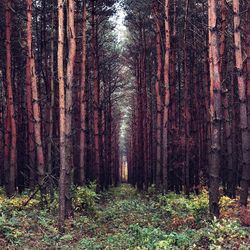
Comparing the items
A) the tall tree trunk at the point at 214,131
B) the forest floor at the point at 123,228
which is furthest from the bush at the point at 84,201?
the tall tree trunk at the point at 214,131

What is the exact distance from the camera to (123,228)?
9.96 meters

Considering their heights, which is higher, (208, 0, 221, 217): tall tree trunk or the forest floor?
(208, 0, 221, 217): tall tree trunk

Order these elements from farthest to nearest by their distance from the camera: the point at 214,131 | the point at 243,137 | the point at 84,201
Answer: the point at 84,201, the point at 243,137, the point at 214,131

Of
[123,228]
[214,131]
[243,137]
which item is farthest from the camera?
[243,137]

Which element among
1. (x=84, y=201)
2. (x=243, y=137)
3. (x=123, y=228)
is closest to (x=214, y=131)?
(x=243, y=137)

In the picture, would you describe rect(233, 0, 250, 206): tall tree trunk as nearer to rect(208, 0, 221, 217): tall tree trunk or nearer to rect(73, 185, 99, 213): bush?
rect(208, 0, 221, 217): tall tree trunk

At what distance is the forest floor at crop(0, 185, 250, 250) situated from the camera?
721cm

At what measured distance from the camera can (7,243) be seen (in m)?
7.95

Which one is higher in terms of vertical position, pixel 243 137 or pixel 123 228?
pixel 243 137

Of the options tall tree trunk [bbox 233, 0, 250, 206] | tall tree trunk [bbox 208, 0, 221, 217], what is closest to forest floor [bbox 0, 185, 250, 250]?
tall tree trunk [bbox 208, 0, 221, 217]

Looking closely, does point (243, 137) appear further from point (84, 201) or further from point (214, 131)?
point (84, 201)

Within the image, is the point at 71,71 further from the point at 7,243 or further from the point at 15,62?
the point at 15,62

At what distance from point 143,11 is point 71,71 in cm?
1282

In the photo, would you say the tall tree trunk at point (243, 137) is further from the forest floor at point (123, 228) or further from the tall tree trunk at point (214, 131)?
the tall tree trunk at point (214, 131)
